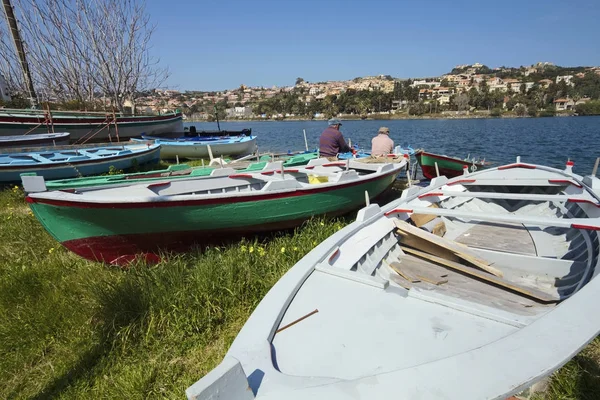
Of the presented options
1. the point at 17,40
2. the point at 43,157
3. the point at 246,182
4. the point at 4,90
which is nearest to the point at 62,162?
the point at 43,157

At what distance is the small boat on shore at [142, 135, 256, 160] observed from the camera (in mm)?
15086

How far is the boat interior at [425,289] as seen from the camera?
181cm

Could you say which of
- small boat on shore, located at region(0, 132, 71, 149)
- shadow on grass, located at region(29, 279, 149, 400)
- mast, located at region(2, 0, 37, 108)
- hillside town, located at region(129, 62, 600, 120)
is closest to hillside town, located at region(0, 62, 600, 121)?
Answer: hillside town, located at region(129, 62, 600, 120)

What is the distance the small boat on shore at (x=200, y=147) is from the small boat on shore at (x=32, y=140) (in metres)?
3.62

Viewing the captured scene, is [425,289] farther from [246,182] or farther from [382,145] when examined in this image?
[382,145]

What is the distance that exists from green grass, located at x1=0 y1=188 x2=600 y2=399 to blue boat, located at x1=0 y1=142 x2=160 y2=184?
201 inches

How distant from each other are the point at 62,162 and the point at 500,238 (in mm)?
10622

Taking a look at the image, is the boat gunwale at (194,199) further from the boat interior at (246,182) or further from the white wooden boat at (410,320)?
the white wooden boat at (410,320)

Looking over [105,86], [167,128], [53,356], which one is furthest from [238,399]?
[105,86]

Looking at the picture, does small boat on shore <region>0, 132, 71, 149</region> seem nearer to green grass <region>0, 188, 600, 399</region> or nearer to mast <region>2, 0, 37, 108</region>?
mast <region>2, 0, 37, 108</region>

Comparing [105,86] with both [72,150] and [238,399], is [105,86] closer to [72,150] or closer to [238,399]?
[72,150]

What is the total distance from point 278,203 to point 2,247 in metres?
4.58

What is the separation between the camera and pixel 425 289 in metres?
3.02

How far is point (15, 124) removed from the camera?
42.9 ft
